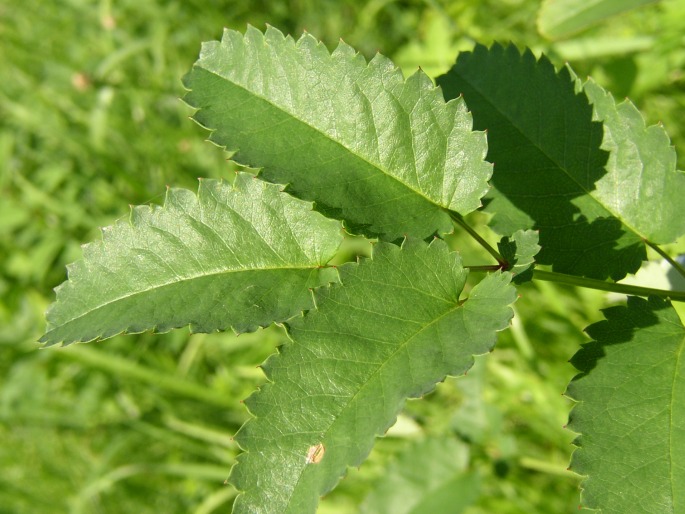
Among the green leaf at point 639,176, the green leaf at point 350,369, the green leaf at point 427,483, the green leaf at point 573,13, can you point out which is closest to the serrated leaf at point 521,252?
the green leaf at point 350,369

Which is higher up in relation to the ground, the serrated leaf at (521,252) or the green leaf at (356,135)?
the green leaf at (356,135)

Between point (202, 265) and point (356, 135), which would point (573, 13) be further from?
point (202, 265)

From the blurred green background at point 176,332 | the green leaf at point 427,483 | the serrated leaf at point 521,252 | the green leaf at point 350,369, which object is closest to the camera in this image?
the green leaf at point 350,369

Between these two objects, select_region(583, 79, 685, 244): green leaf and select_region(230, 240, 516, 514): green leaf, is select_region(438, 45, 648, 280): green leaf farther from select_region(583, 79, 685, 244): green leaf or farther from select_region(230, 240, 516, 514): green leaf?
select_region(230, 240, 516, 514): green leaf

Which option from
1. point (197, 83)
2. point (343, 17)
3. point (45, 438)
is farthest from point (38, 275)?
point (197, 83)

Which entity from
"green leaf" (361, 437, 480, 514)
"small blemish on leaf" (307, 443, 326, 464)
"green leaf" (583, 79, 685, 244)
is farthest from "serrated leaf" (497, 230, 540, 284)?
"green leaf" (361, 437, 480, 514)

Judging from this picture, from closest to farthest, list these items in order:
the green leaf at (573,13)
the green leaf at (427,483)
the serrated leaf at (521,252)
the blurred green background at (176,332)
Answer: the serrated leaf at (521,252) → the green leaf at (573,13) → the green leaf at (427,483) → the blurred green background at (176,332)

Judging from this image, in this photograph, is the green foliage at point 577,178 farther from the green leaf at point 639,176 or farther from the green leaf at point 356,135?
the green leaf at point 356,135
